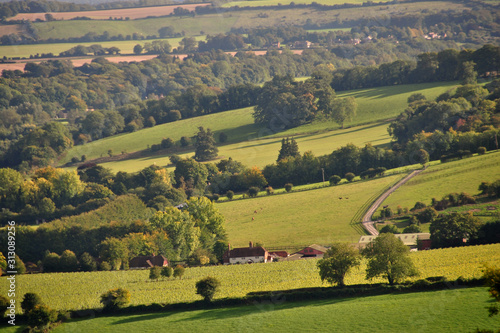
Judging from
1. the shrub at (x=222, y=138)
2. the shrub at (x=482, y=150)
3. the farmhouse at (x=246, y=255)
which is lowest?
the farmhouse at (x=246, y=255)

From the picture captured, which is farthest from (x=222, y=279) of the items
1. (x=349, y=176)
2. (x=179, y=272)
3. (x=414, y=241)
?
(x=349, y=176)

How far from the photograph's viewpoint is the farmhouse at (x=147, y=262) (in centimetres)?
6362

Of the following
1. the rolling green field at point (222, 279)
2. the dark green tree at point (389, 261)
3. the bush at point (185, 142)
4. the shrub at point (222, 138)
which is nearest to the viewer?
the dark green tree at point (389, 261)

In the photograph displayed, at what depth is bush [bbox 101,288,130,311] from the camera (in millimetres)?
43206

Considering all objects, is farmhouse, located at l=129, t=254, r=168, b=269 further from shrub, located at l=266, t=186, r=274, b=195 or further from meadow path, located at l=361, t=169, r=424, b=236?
A: shrub, located at l=266, t=186, r=274, b=195

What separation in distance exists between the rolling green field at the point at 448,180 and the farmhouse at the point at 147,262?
26832 mm

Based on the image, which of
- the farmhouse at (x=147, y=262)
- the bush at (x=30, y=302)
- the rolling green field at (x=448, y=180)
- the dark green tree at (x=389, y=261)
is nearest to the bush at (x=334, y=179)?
the rolling green field at (x=448, y=180)

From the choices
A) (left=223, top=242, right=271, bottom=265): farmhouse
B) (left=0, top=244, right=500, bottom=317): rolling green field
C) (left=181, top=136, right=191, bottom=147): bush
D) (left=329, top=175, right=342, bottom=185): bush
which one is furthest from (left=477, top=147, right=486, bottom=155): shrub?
(left=181, top=136, right=191, bottom=147): bush

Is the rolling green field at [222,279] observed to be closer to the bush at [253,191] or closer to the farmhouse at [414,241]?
the farmhouse at [414,241]

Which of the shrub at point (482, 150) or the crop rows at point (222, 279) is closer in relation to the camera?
the crop rows at point (222, 279)

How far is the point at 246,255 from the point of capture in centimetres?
6175

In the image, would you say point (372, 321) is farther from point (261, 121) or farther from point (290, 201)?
point (261, 121)

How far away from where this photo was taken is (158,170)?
96.0 m

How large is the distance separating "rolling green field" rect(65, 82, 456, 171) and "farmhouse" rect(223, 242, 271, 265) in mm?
37249
